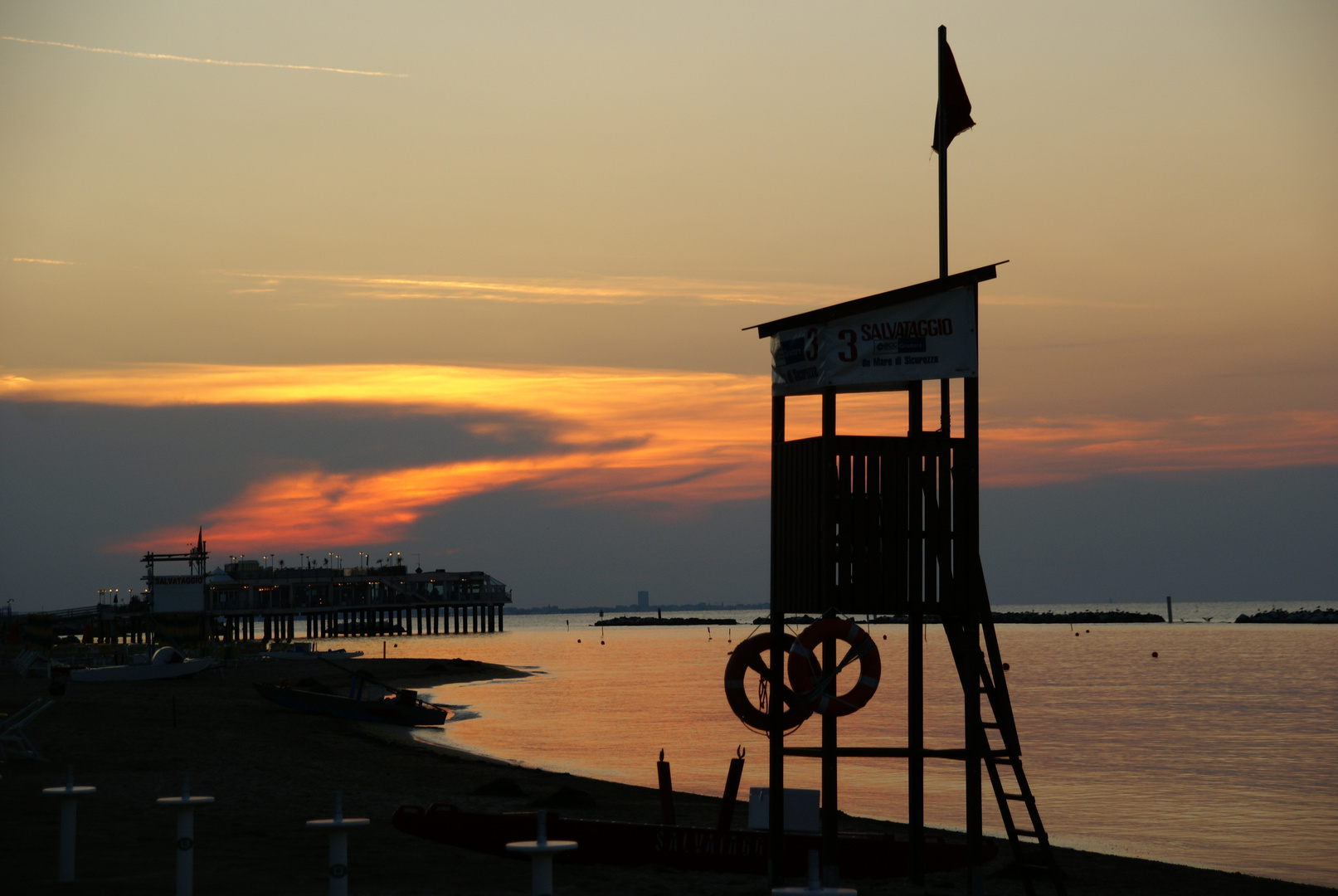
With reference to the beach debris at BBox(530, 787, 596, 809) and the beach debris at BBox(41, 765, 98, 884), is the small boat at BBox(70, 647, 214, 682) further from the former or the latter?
the beach debris at BBox(41, 765, 98, 884)

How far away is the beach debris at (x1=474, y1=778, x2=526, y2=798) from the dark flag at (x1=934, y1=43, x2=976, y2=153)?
13.2 metres

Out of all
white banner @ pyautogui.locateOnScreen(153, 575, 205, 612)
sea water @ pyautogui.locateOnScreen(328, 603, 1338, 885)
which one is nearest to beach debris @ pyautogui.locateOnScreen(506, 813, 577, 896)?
sea water @ pyautogui.locateOnScreen(328, 603, 1338, 885)

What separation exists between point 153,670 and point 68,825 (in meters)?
39.8

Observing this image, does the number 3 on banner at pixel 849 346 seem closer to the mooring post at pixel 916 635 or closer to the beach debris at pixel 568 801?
the mooring post at pixel 916 635

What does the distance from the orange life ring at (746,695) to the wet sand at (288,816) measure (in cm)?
197

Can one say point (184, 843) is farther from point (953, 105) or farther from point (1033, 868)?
point (953, 105)

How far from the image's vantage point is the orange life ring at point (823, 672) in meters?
12.8

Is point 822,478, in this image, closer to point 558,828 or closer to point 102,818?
point 558,828

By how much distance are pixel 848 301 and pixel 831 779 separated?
5001 mm

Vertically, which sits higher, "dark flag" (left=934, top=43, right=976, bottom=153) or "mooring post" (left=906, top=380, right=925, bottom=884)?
"dark flag" (left=934, top=43, right=976, bottom=153)

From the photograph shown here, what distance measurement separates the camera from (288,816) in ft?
56.4

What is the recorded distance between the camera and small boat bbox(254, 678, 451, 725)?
38750 mm

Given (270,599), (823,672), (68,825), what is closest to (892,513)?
(823,672)

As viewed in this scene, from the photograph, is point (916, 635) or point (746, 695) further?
point (746, 695)
